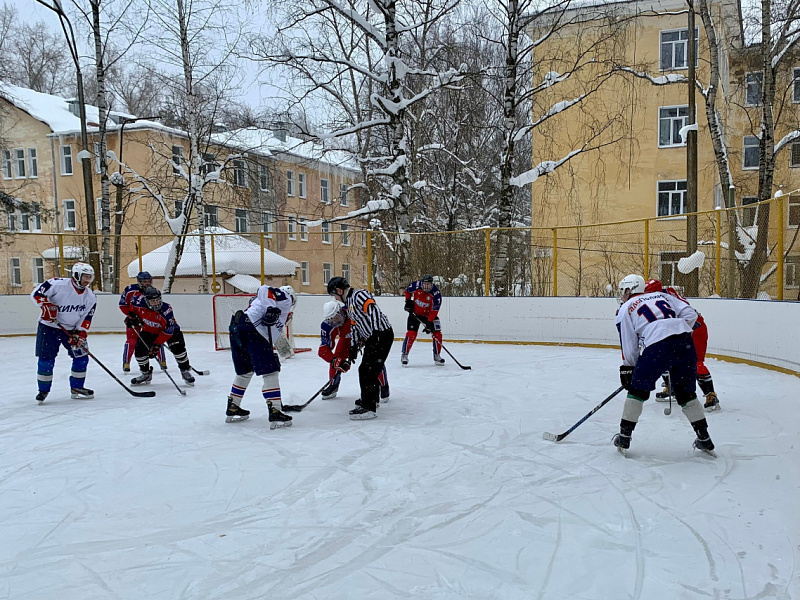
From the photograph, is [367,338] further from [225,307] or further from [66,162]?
[66,162]

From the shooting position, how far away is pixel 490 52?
47.9 ft

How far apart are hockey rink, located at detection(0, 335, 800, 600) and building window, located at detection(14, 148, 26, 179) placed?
889 inches

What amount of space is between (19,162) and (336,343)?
23996 millimetres

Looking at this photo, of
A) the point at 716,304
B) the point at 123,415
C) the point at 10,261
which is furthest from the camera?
the point at 10,261

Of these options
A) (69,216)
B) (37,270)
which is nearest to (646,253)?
(37,270)

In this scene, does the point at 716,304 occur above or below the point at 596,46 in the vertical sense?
below

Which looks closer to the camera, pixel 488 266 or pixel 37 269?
pixel 488 266

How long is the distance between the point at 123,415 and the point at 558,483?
372 centimetres

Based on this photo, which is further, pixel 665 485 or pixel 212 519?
pixel 665 485

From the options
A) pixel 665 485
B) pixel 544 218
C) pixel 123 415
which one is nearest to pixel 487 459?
pixel 665 485

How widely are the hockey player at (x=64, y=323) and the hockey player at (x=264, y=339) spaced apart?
1.85 metres

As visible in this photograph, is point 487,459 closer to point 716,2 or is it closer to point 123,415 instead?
point 123,415

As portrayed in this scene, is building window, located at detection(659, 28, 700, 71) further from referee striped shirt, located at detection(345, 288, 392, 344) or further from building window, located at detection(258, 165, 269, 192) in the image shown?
referee striped shirt, located at detection(345, 288, 392, 344)

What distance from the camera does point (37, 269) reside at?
12.5 m
